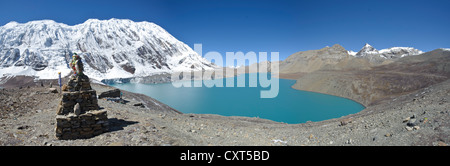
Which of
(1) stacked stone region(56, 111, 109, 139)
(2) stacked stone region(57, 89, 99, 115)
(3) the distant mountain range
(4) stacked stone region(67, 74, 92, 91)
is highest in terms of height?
(3) the distant mountain range

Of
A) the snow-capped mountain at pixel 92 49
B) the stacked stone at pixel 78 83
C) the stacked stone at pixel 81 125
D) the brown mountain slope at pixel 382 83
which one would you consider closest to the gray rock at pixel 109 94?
the stacked stone at pixel 78 83

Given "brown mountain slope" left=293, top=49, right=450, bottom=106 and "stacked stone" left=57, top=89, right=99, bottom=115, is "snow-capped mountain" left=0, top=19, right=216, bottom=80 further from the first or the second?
"brown mountain slope" left=293, top=49, right=450, bottom=106

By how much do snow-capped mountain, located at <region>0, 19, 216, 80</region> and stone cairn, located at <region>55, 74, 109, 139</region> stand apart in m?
89.9

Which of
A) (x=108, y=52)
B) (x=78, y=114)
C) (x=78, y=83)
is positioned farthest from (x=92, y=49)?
(x=78, y=114)

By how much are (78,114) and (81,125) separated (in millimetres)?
415

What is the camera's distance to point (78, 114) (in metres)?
6.62

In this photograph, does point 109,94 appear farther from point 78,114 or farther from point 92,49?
point 92,49

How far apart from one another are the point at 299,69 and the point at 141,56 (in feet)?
397

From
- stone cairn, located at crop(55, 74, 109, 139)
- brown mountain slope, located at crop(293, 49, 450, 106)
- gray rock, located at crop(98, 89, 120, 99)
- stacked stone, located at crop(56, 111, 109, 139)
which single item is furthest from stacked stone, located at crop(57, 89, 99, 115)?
brown mountain slope, located at crop(293, 49, 450, 106)

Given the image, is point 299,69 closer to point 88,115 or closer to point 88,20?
point 88,115

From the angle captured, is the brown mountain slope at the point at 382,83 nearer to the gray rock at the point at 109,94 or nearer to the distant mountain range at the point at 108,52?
the distant mountain range at the point at 108,52

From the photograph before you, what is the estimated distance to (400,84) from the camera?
40125 mm

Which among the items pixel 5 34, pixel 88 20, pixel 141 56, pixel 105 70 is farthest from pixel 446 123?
pixel 88 20

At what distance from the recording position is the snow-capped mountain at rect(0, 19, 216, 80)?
7619cm
